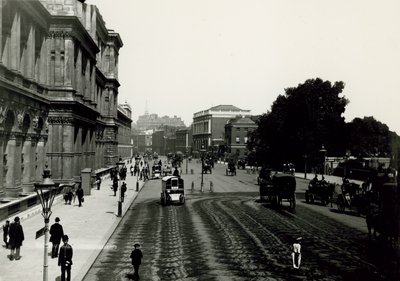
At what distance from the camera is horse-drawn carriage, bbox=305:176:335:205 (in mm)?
35219

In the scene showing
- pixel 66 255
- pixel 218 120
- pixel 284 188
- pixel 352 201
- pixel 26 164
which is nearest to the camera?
pixel 66 255

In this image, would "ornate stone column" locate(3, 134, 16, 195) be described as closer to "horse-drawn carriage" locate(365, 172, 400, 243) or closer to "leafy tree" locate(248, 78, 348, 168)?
"horse-drawn carriage" locate(365, 172, 400, 243)

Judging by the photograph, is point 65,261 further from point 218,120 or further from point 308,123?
point 218,120

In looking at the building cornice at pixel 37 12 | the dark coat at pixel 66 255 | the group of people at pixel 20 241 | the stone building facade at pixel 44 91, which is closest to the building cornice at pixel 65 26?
the stone building facade at pixel 44 91

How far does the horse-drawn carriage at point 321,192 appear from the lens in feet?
116

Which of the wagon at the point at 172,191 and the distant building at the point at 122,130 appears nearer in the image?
the wagon at the point at 172,191

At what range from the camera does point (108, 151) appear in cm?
7338

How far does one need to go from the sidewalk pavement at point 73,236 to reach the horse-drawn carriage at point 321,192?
14.2 meters

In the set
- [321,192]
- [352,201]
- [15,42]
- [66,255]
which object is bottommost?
[66,255]

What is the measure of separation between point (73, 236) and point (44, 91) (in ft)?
58.4

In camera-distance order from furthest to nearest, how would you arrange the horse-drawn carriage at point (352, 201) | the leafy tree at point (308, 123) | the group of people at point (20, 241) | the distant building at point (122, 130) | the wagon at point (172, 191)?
the distant building at point (122, 130) < the leafy tree at point (308, 123) < the wagon at point (172, 191) < the horse-drawn carriage at point (352, 201) < the group of people at point (20, 241)

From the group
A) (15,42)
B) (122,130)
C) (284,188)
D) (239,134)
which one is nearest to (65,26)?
(15,42)

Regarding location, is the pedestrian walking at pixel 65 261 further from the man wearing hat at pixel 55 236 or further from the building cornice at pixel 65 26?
the building cornice at pixel 65 26

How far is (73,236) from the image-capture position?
21344 millimetres
